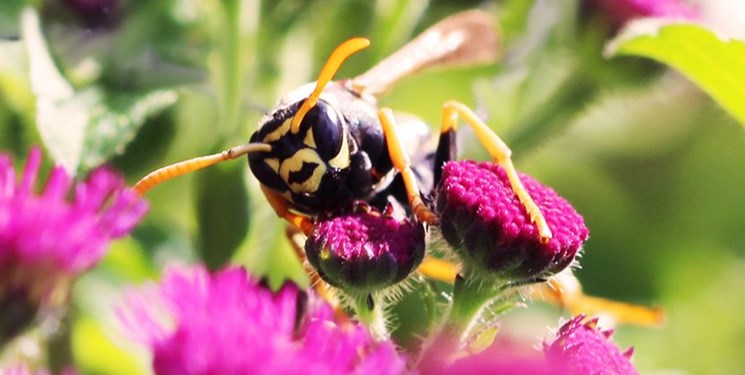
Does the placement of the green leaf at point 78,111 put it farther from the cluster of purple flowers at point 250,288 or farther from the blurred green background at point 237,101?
the cluster of purple flowers at point 250,288

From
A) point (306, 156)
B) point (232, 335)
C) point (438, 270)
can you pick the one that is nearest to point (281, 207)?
point (306, 156)

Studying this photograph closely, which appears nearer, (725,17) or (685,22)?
(685,22)

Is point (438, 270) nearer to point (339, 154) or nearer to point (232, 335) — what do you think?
point (339, 154)

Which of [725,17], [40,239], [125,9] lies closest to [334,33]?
[125,9]

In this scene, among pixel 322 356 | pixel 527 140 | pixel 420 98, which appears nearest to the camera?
pixel 322 356

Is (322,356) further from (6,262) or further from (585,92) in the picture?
(585,92)

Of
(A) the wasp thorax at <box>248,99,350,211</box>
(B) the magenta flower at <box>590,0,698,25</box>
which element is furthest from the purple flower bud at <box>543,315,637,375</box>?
(B) the magenta flower at <box>590,0,698,25</box>
